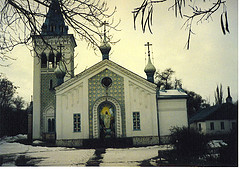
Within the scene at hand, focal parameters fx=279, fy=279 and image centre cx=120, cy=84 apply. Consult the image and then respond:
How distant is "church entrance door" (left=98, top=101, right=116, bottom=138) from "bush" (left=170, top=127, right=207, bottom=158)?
A: 567cm

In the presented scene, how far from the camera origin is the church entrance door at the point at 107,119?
11.7m

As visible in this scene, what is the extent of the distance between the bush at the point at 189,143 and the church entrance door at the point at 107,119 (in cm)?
567

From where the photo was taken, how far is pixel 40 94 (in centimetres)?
1568

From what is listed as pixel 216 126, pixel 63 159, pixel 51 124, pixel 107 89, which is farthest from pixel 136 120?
pixel 51 124

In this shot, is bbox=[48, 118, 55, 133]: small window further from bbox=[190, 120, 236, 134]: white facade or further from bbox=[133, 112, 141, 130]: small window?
bbox=[190, 120, 236, 134]: white facade

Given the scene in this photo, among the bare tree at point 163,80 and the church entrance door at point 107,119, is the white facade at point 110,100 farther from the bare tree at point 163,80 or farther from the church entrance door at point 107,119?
the bare tree at point 163,80

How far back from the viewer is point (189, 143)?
20.0 ft

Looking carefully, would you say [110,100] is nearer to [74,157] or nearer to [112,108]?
[112,108]

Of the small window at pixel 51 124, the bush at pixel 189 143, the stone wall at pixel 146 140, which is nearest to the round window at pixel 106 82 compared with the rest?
the stone wall at pixel 146 140

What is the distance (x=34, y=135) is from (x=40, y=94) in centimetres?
239

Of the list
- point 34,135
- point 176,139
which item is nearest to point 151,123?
point 176,139

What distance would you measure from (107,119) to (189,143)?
20.0ft

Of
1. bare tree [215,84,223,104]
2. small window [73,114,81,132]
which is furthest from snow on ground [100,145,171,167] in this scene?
small window [73,114,81,132]

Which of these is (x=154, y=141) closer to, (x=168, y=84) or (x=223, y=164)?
(x=223, y=164)
